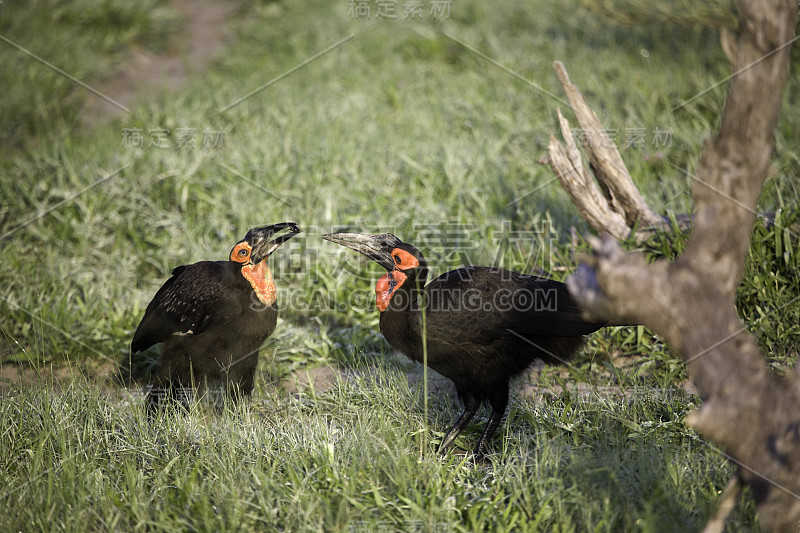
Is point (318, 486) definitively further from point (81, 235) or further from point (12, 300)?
point (81, 235)

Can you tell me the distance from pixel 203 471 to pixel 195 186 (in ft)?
9.73

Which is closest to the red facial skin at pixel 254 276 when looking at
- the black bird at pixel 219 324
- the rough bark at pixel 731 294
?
the black bird at pixel 219 324

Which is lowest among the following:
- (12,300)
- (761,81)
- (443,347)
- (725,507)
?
(12,300)

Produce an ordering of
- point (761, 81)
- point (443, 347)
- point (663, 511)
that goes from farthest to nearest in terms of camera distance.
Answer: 1. point (443, 347)
2. point (663, 511)
3. point (761, 81)

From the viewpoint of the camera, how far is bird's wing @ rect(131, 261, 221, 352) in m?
3.42

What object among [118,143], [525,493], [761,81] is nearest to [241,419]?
[525,493]

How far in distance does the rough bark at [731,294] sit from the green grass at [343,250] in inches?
17.6

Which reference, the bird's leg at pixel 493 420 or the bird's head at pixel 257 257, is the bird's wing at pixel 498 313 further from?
the bird's head at pixel 257 257

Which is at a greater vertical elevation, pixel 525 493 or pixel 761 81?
pixel 761 81

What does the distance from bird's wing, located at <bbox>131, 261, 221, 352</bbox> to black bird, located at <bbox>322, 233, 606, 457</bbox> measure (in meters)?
0.84

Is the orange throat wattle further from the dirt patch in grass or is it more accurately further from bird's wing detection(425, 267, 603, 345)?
the dirt patch in grass

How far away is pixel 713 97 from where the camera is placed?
5.87 m

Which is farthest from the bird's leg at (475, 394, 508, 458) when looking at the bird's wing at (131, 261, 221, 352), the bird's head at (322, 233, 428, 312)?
the bird's wing at (131, 261, 221, 352)

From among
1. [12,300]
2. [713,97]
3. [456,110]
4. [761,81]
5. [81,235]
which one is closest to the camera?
[761,81]
